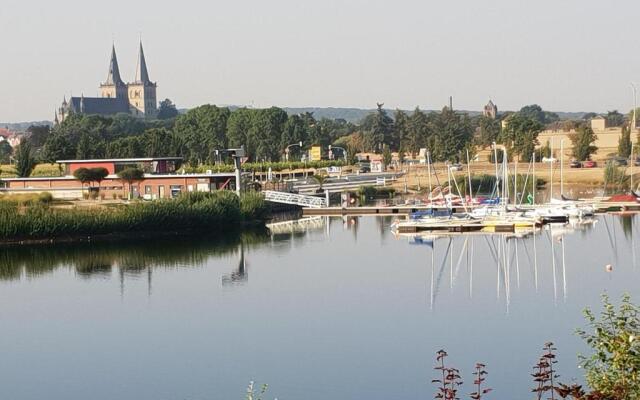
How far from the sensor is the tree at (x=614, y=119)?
488 feet

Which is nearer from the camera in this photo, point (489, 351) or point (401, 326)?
point (489, 351)

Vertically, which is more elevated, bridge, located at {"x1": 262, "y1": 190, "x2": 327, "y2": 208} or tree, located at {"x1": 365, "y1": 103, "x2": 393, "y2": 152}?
tree, located at {"x1": 365, "y1": 103, "x2": 393, "y2": 152}

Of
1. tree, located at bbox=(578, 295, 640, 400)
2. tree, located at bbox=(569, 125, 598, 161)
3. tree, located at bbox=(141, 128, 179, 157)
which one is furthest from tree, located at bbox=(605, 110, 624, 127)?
tree, located at bbox=(578, 295, 640, 400)

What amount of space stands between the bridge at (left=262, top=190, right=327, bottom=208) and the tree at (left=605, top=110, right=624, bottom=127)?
3328 inches

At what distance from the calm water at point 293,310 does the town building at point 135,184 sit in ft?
47.1

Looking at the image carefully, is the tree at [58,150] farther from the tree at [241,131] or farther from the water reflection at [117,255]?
the water reflection at [117,255]

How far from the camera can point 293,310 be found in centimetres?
3262

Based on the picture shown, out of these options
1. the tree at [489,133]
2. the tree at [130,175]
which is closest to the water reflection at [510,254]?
the tree at [130,175]

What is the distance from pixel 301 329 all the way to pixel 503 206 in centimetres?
2945

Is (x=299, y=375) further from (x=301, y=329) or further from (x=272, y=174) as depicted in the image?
(x=272, y=174)

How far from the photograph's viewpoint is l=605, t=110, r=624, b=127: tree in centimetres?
14862

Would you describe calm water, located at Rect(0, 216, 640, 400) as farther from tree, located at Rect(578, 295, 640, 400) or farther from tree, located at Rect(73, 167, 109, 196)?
tree, located at Rect(73, 167, 109, 196)

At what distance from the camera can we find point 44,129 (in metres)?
153

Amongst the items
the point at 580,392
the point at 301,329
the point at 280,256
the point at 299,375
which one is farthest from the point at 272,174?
the point at 580,392
